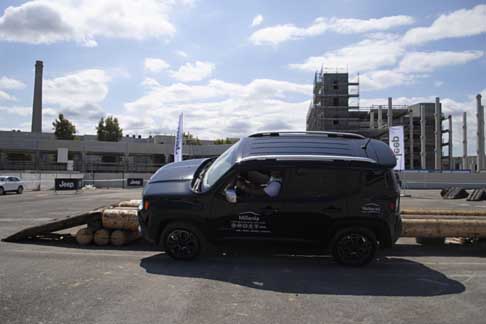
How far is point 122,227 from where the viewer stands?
825 cm

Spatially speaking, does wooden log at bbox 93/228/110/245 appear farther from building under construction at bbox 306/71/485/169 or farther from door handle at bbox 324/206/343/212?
building under construction at bbox 306/71/485/169

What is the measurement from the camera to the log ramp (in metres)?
7.98

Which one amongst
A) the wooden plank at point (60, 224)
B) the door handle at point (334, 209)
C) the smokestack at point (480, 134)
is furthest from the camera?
the smokestack at point (480, 134)

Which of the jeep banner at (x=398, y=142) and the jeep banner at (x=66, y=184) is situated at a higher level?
the jeep banner at (x=398, y=142)

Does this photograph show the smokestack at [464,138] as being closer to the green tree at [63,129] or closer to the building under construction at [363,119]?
the building under construction at [363,119]

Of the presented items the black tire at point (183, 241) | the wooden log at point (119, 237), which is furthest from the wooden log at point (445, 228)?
the wooden log at point (119, 237)

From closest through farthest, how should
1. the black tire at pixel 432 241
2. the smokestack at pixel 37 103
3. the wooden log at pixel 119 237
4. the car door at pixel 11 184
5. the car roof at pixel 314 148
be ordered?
the car roof at pixel 314 148 → the wooden log at pixel 119 237 → the black tire at pixel 432 241 → the car door at pixel 11 184 → the smokestack at pixel 37 103

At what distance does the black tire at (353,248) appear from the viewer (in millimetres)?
6574

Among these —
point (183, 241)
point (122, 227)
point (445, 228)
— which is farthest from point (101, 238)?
point (445, 228)

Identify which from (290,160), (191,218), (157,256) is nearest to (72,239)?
(157,256)

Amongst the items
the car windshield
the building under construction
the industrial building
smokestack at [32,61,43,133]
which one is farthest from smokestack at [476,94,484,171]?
smokestack at [32,61,43,133]

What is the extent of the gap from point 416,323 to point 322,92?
6944cm

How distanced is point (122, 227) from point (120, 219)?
0.19 m

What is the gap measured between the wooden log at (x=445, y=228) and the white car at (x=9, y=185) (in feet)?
97.2
